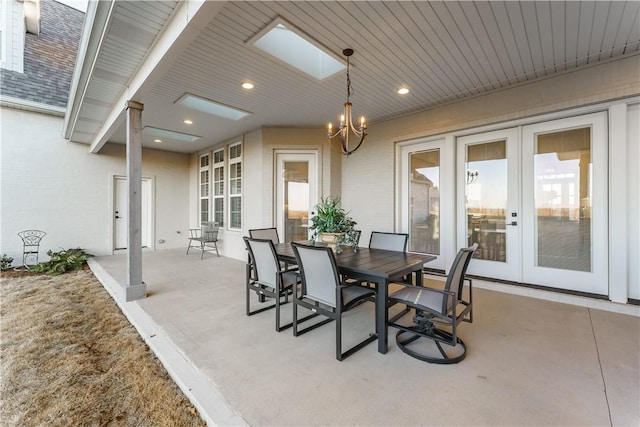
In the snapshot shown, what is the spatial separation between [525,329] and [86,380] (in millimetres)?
3553

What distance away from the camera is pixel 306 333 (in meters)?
2.44

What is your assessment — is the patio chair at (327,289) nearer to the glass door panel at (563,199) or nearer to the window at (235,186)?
the glass door panel at (563,199)

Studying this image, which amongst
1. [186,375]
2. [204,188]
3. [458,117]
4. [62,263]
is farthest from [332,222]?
[204,188]

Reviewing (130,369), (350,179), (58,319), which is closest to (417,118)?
(350,179)

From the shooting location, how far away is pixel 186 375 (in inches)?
70.4

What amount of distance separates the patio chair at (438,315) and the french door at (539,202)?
2164 mm

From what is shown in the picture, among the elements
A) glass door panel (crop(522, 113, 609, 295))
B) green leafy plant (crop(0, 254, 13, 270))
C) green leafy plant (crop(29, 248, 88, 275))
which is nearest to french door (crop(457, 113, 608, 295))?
glass door panel (crop(522, 113, 609, 295))

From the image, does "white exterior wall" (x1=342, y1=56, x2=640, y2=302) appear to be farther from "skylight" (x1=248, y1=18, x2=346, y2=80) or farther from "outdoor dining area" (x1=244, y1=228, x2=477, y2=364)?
"outdoor dining area" (x1=244, y1=228, x2=477, y2=364)

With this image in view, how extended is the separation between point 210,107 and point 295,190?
2.10 metres

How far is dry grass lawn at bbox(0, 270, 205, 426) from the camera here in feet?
4.87

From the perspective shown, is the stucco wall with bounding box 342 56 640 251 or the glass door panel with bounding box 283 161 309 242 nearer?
the stucco wall with bounding box 342 56 640 251

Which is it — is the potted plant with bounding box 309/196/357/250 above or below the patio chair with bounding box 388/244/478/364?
above

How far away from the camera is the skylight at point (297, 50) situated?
8.86ft

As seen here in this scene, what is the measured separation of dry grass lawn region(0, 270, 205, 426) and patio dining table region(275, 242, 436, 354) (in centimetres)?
134
